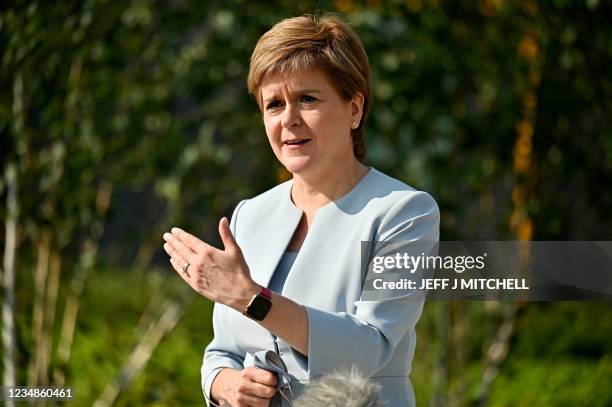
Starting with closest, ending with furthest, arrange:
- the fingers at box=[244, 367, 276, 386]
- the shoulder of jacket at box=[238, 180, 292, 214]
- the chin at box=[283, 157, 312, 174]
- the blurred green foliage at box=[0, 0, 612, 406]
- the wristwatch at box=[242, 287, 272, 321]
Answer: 1. the wristwatch at box=[242, 287, 272, 321]
2. the fingers at box=[244, 367, 276, 386]
3. the chin at box=[283, 157, 312, 174]
4. the shoulder of jacket at box=[238, 180, 292, 214]
5. the blurred green foliage at box=[0, 0, 612, 406]

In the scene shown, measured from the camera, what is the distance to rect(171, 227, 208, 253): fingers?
1606 millimetres

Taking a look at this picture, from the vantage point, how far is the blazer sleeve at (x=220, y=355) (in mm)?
1845

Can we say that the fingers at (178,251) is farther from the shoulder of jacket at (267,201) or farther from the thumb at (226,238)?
the shoulder of jacket at (267,201)

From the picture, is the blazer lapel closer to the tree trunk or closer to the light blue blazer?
the light blue blazer

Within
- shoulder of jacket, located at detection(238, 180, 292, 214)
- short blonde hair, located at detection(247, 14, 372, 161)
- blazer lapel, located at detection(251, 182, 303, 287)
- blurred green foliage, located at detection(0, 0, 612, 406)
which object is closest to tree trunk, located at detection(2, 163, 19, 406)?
blurred green foliage, located at detection(0, 0, 612, 406)

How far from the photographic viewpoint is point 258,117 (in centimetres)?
398

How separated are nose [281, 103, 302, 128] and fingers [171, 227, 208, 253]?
11.4 inches

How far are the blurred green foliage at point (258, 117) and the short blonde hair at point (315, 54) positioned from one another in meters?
1.89

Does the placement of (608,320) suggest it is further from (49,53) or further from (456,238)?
(49,53)

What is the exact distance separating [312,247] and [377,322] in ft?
0.68

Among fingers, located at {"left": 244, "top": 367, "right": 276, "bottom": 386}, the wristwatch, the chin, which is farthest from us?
the chin

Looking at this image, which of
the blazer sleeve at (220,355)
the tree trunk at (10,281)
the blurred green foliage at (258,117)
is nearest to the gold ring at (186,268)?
the blazer sleeve at (220,355)

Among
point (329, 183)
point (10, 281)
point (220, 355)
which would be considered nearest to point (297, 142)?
point (329, 183)

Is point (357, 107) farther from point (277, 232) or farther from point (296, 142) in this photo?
point (277, 232)
